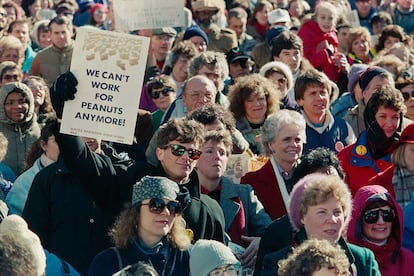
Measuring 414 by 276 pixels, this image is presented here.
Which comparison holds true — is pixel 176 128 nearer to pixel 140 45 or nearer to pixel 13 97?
pixel 140 45

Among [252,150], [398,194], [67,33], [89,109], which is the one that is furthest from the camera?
[67,33]

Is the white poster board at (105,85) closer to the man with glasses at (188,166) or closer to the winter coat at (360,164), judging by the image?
the man with glasses at (188,166)

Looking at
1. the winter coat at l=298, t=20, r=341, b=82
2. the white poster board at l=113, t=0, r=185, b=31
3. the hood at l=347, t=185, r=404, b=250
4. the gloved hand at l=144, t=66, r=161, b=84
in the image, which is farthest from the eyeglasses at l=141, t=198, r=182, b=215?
the winter coat at l=298, t=20, r=341, b=82

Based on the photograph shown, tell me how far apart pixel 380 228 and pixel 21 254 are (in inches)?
104

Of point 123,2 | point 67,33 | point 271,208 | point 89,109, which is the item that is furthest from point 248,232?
point 67,33

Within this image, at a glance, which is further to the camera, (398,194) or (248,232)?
(398,194)

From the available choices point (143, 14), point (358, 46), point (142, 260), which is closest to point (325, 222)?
point (142, 260)

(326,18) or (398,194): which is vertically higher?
(326,18)

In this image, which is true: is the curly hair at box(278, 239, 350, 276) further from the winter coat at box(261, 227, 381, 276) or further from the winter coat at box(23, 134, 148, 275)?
the winter coat at box(23, 134, 148, 275)

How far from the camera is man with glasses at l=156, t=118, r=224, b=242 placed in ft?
27.6

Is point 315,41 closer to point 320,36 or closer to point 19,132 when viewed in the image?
point 320,36

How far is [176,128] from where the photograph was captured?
8.46m

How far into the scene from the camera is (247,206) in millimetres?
8984

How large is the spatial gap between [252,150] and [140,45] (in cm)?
273
